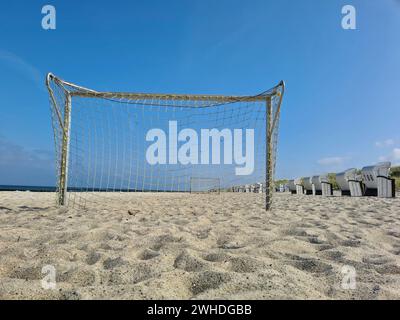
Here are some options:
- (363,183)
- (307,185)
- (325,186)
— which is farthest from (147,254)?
(307,185)

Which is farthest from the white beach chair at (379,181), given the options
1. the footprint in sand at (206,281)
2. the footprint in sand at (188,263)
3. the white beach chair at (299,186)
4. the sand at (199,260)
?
the footprint in sand at (206,281)

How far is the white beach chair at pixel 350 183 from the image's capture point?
1152cm

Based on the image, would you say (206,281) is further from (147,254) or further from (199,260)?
(147,254)

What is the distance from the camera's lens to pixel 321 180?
1359 centimetres

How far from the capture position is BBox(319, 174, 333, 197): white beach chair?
43.1 ft

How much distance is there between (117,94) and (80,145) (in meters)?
1.30

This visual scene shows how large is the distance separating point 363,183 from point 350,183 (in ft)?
1.38

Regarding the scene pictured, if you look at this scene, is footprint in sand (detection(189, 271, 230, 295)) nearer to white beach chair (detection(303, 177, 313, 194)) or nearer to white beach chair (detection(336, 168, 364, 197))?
white beach chair (detection(336, 168, 364, 197))

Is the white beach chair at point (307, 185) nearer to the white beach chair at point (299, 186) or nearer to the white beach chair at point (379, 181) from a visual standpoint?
the white beach chair at point (299, 186)

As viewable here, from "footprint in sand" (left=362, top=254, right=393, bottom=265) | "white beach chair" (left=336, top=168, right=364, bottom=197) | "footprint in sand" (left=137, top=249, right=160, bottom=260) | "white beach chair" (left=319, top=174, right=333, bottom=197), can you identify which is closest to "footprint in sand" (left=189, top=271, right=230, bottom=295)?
"footprint in sand" (left=137, top=249, right=160, bottom=260)

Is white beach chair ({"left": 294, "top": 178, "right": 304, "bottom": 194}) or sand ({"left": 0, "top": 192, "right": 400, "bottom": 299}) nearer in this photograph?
sand ({"left": 0, "top": 192, "right": 400, "bottom": 299})

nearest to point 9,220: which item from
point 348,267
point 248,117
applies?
point 348,267

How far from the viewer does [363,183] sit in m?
11.4
